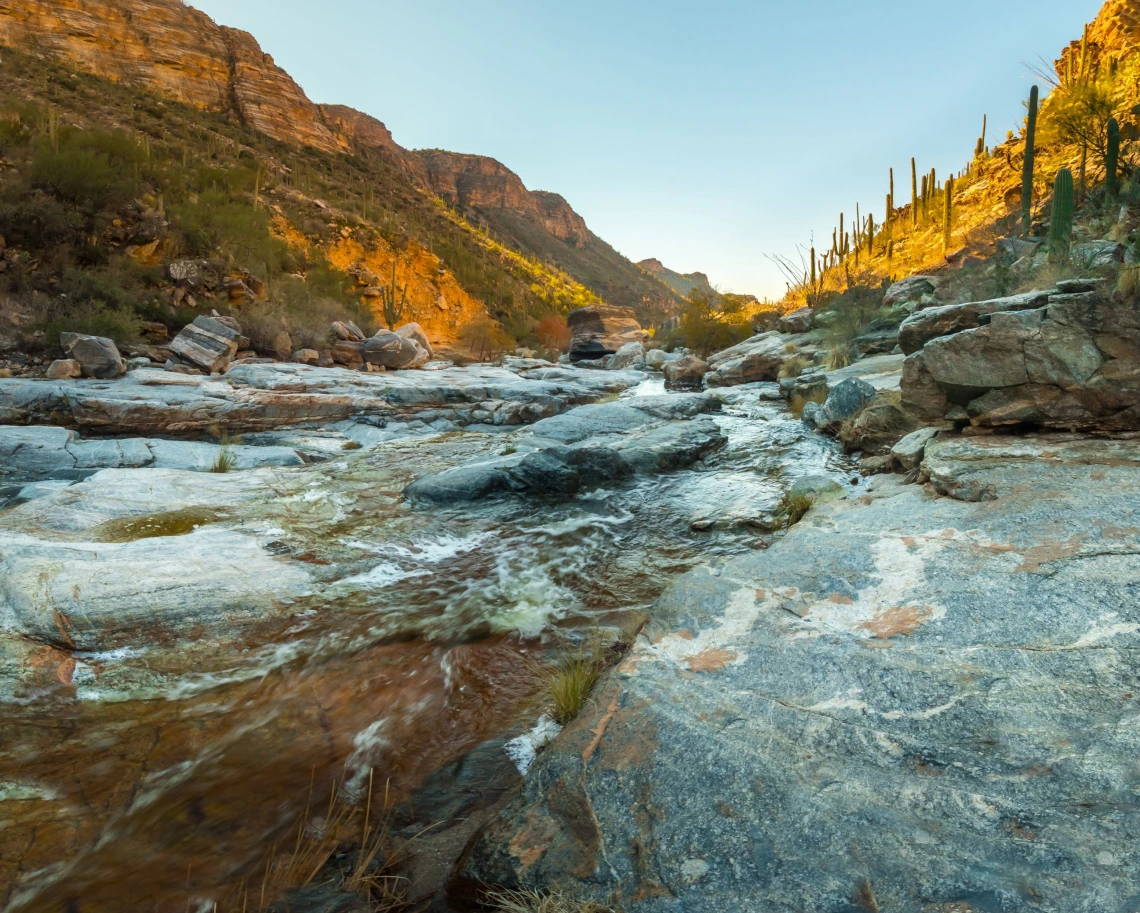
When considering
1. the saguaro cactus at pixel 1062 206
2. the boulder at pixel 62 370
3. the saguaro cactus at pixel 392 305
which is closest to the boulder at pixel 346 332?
the saguaro cactus at pixel 392 305

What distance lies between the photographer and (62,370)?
839 cm

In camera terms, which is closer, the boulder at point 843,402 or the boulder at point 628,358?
the boulder at point 843,402

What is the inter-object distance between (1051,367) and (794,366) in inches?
361

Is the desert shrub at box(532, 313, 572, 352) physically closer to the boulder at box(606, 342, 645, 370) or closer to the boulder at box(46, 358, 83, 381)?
the boulder at box(606, 342, 645, 370)

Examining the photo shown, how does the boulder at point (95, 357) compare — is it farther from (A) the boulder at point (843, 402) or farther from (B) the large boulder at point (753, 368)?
(B) the large boulder at point (753, 368)

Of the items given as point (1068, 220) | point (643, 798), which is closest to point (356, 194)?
point (1068, 220)

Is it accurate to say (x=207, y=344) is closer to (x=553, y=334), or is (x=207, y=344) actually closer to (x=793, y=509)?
(x=793, y=509)

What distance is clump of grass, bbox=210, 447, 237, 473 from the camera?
18.4 ft

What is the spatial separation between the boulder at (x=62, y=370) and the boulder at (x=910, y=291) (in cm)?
→ 1586

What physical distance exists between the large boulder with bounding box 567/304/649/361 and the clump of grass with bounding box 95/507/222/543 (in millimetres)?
24956

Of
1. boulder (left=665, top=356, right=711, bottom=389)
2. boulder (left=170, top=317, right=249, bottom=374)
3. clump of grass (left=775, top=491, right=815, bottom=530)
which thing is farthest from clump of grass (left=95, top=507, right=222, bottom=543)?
boulder (left=665, top=356, right=711, bottom=389)

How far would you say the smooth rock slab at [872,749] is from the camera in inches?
50.4

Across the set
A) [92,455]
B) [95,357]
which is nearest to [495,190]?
[95,357]

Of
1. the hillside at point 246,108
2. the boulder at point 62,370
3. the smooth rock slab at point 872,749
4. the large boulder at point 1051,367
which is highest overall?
the hillside at point 246,108
